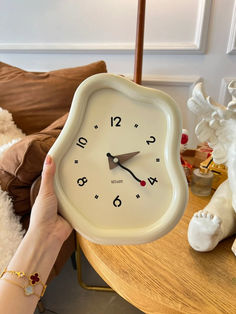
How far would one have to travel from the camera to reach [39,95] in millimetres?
1323

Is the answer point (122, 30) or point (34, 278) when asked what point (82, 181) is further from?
point (122, 30)

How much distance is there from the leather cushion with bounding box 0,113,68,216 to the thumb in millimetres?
230

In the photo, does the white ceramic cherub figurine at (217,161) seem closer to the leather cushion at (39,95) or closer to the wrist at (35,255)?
the wrist at (35,255)

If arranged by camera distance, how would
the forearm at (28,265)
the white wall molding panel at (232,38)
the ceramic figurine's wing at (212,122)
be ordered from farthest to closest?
1. the white wall molding panel at (232,38)
2. the ceramic figurine's wing at (212,122)
3. the forearm at (28,265)

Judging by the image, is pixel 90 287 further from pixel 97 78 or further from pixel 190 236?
pixel 97 78

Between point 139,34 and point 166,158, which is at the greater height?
point 139,34

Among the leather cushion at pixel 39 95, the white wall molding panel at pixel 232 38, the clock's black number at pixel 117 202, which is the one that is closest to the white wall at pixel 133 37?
the white wall molding panel at pixel 232 38

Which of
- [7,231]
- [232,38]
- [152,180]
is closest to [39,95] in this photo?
[7,231]

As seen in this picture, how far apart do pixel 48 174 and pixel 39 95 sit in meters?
0.92

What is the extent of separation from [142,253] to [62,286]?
0.79 meters

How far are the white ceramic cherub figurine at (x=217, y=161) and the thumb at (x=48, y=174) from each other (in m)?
0.38

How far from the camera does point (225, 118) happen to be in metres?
0.64

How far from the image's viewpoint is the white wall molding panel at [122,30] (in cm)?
133

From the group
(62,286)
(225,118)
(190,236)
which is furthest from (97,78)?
(62,286)
